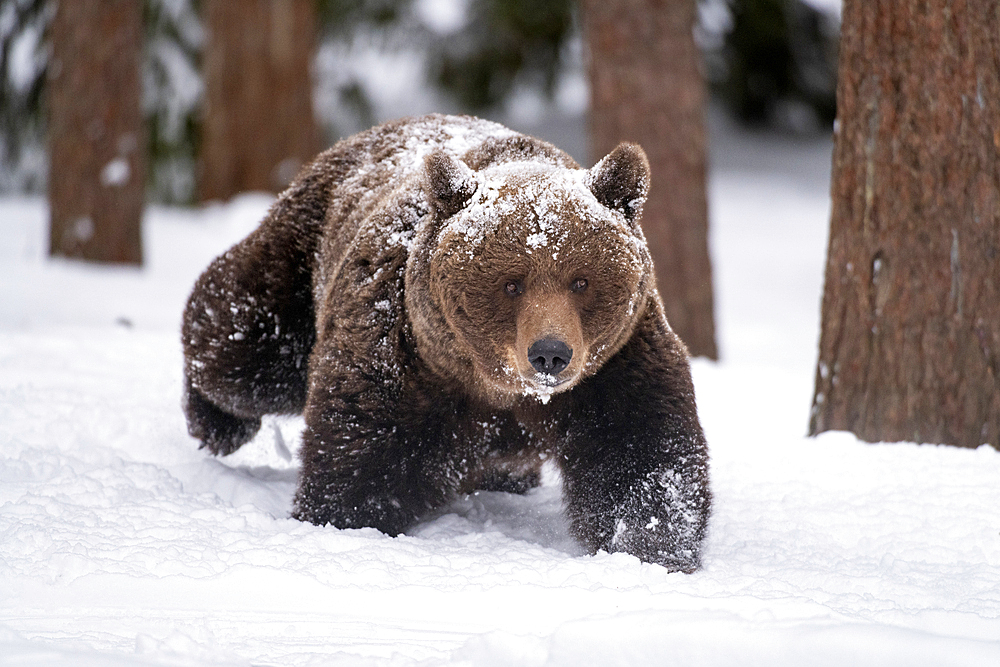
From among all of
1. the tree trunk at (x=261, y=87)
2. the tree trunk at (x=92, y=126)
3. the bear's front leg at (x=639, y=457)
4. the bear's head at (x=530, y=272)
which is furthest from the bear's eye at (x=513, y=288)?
the tree trunk at (x=261, y=87)

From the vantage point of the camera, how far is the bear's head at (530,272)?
3178 mm

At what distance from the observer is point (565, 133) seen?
68.1 ft

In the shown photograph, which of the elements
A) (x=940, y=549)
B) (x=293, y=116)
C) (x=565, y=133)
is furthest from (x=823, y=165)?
(x=940, y=549)

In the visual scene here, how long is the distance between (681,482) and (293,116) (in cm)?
1016

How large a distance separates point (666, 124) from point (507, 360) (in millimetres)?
4904

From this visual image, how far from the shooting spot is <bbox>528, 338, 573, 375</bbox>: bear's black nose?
305 centimetres

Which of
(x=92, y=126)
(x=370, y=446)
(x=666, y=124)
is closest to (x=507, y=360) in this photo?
(x=370, y=446)

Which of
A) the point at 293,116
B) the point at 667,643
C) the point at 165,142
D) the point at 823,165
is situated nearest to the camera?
the point at 667,643

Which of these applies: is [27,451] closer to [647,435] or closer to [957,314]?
[647,435]

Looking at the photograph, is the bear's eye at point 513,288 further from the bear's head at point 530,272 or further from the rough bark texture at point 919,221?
the rough bark texture at point 919,221

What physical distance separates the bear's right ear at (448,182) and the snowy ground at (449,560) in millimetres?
1123

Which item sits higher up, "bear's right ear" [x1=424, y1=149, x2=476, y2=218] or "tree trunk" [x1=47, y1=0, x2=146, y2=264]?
"bear's right ear" [x1=424, y1=149, x2=476, y2=218]

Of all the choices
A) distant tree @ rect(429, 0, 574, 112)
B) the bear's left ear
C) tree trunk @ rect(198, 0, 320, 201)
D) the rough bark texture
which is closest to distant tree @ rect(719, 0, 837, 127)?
distant tree @ rect(429, 0, 574, 112)

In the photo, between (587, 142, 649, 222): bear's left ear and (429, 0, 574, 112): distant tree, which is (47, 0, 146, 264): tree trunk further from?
(429, 0, 574, 112): distant tree
